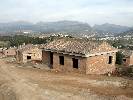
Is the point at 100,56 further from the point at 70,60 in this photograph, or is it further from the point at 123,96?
the point at 123,96

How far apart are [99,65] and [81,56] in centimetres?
221

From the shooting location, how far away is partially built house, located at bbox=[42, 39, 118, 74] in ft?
93.0

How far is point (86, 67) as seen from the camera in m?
28.1

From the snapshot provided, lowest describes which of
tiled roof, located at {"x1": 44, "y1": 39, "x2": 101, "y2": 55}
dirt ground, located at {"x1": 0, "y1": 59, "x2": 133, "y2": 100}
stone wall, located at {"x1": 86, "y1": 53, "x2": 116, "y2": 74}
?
dirt ground, located at {"x1": 0, "y1": 59, "x2": 133, "y2": 100}

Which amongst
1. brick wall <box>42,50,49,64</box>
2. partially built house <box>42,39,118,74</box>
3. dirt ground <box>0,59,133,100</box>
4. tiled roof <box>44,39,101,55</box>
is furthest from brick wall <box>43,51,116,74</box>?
brick wall <box>42,50,49,64</box>

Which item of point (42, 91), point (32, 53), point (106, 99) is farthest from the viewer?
point (32, 53)

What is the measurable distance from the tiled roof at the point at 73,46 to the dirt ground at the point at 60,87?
2949 millimetres

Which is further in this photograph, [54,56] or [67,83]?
[54,56]

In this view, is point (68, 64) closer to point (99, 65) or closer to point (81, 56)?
point (81, 56)

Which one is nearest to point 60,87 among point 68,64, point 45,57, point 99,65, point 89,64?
point 89,64

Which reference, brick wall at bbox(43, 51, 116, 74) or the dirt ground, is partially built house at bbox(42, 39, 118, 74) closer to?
brick wall at bbox(43, 51, 116, 74)

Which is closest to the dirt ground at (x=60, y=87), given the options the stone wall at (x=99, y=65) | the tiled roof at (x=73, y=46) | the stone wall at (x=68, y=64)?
the stone wall at (x=68, y=64)

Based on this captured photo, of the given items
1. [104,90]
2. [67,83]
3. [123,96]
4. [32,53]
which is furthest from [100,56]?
[32,53]

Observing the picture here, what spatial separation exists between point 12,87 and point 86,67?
8549mm
